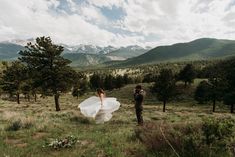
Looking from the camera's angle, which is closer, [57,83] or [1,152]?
[1,152]

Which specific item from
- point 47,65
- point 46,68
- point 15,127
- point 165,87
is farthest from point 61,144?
point 165,87

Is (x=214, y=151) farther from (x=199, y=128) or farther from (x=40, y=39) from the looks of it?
(x=40, y=39)

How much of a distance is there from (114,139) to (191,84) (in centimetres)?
8085

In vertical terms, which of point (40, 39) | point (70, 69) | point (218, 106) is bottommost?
point (218, 106)

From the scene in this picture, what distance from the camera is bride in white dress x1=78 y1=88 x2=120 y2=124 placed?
1342cm

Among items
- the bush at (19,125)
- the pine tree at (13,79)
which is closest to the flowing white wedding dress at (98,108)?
the bush at (19,125)

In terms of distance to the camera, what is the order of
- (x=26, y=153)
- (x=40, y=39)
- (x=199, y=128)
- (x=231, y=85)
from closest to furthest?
(x=199, y=128), (x=26, y=153), (x=40, y=39), (x=231, y=85)

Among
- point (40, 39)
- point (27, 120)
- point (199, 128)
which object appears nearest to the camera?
point (199, 128)

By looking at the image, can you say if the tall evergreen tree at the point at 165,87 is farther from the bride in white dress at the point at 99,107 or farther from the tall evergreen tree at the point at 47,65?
the bride in white dress at the point at 99,107

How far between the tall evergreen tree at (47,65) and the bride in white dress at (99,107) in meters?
24.2

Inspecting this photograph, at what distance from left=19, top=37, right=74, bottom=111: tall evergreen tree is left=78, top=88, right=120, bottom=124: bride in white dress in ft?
79.5

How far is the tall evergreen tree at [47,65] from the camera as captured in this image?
121 feet

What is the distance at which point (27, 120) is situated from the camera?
1512cm

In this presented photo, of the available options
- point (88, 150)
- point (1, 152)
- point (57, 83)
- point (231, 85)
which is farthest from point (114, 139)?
point (231, 85)
